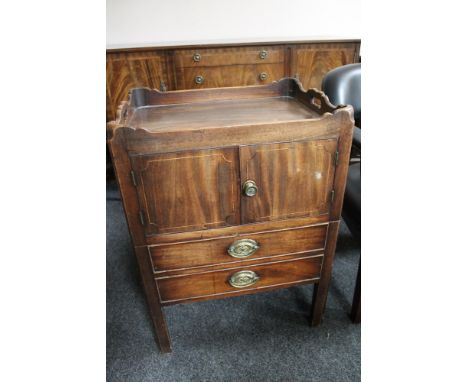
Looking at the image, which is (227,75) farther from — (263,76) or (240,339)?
(240,339)

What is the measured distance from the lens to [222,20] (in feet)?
6.44

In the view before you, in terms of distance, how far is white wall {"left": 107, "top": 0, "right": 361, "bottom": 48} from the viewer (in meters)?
1.90

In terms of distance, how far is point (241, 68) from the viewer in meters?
1.76

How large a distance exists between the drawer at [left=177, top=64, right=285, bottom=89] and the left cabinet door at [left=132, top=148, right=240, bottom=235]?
120cm

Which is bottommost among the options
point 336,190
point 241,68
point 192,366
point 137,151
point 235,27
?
point 192,366

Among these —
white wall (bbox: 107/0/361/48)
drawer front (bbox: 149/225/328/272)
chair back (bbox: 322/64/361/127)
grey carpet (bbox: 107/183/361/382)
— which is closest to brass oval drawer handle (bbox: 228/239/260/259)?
drawer front (bbox: 149/225/328/272)

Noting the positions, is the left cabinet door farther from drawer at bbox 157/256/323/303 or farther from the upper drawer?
the upper drawer

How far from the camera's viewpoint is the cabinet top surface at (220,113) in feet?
2.73

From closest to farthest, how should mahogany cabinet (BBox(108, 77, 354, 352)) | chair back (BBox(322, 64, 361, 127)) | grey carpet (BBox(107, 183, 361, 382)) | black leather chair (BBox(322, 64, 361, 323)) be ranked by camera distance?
1. mahogany cabinet (BBox(108, 77, 354, 352))
2. grey carpet (BBox(107, 183, 361, 382))
3. black leather chair (BBox(322, 64, 361, 323))
4. chair back (BBox(322, 64, 361, 127))

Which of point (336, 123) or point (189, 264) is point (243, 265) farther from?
point (336, 123)

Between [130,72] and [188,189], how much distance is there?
4.11ft

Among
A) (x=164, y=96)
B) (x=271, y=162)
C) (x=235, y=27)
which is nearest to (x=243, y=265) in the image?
(x=271, y=162)

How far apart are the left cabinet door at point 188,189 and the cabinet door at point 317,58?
1.33m
